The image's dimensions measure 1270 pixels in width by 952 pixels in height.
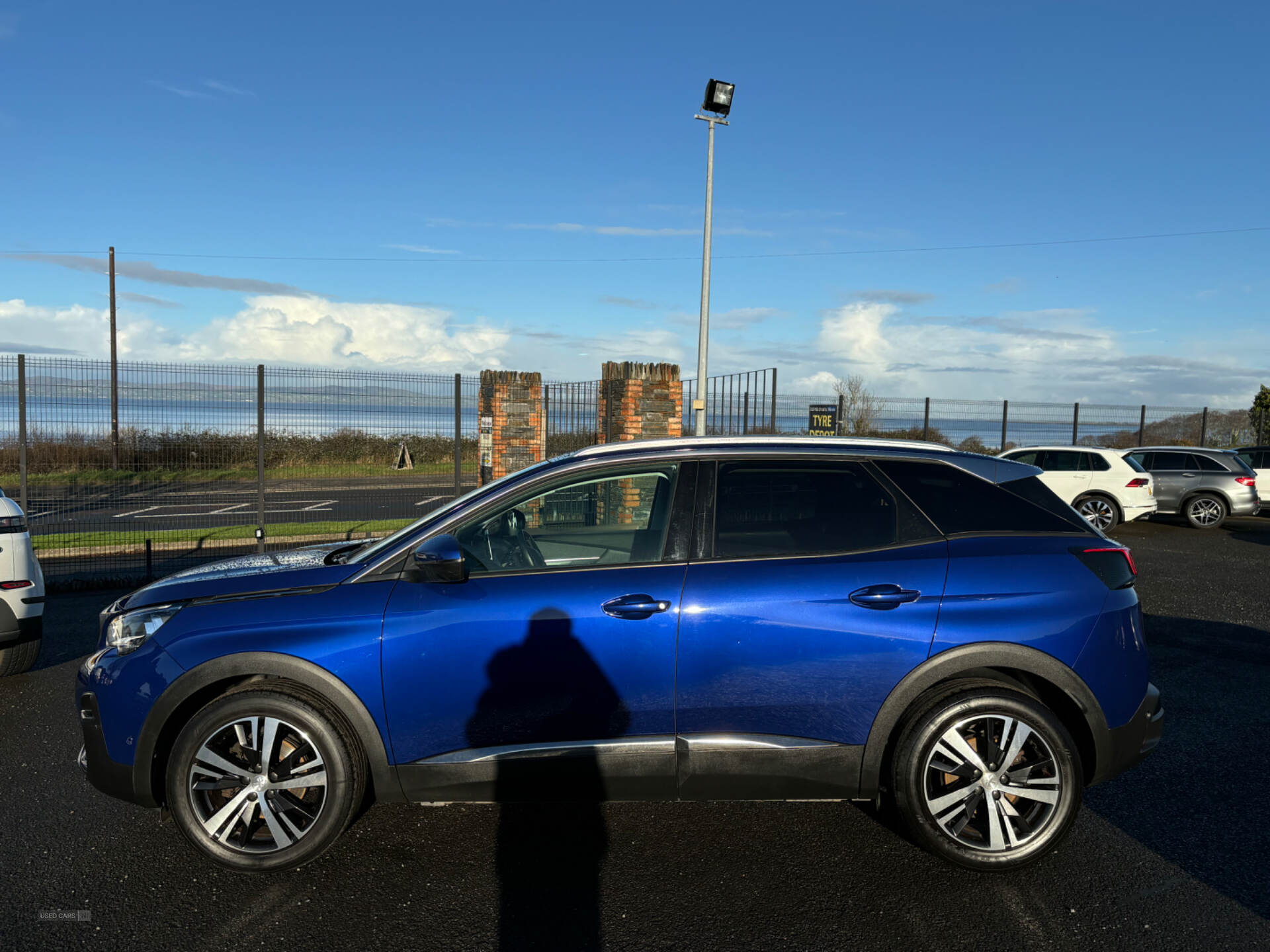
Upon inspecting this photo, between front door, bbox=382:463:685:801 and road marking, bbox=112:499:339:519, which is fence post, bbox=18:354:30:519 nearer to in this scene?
road marking, bbox=112:499:339:519

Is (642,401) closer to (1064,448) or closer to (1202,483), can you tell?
(1064,448)

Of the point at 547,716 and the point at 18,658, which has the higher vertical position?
the point at 547,716

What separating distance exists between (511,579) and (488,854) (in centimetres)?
116

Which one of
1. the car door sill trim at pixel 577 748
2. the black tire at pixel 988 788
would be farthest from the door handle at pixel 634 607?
the black tire at pixel 988 788

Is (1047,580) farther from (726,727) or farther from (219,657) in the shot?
(219,657)

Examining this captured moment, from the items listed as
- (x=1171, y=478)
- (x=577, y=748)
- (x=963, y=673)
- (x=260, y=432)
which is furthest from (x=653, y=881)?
(x=1171, y=478)

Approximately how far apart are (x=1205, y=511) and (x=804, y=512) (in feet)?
51.9

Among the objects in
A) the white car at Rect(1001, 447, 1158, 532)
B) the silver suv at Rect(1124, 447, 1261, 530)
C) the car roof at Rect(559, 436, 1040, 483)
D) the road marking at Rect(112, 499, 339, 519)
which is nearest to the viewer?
the car roof at Rect(559, 436, 1040, 483)

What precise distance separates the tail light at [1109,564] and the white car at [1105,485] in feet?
40.8

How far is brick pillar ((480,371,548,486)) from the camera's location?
13500mm

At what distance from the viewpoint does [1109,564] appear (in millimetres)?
3629

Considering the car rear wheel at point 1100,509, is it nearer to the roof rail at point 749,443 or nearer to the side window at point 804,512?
the roof rail at point 749,443

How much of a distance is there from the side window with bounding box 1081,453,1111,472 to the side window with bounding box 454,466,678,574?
14.0m

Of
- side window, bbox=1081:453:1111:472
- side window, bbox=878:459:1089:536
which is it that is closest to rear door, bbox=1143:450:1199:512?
side window, bbox=1081:453:1111:472
